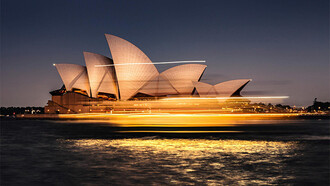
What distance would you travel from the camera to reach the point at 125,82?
71.4 metres

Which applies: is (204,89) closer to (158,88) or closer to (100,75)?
(158,88)

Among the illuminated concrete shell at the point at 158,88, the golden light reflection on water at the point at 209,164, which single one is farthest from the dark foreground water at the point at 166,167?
the illuminated concrete shell at the point at 158,88

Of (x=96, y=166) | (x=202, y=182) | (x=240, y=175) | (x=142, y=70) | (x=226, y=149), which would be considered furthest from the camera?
(x=142, y=70)

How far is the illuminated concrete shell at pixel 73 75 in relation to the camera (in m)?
73.6

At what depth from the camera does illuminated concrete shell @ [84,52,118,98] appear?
228 ft

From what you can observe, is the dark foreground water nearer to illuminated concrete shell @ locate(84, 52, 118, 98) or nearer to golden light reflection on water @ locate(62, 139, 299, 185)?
golden light reflection on water @ locate(62, 139, 299, 185)

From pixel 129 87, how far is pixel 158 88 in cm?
733

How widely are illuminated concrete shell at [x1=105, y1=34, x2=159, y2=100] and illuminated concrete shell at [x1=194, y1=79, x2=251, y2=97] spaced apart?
1190cm

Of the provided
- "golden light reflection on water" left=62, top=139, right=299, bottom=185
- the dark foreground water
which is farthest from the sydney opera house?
the dark foreground water

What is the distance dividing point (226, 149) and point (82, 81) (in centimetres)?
6582

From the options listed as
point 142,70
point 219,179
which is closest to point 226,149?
point 219,179

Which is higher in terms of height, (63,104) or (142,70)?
(142,70)

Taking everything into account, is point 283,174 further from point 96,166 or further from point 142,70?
point 142,70

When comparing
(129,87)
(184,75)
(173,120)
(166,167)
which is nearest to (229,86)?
(184,75)
